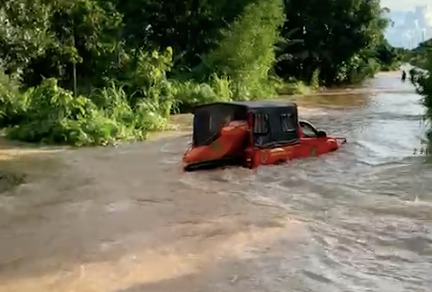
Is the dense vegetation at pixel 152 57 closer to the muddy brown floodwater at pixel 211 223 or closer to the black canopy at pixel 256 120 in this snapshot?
the muddy brown floodwater at pixel 211 223

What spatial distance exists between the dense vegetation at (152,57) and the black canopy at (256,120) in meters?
3.89

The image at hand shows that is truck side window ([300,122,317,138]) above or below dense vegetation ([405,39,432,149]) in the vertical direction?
below

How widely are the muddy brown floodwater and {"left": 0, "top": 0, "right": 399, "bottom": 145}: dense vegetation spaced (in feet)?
8.61

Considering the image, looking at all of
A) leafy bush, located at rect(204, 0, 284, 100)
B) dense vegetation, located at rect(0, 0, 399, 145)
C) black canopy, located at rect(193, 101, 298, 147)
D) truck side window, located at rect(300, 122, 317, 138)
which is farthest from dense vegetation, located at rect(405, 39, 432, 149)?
leafy bush, located at rect(204, 0, 284, 100)

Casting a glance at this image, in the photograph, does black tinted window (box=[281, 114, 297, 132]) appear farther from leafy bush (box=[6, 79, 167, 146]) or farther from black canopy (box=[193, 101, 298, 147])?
leafy bush (box=[6, 79, 167, 146])

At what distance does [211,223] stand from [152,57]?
1498 cm

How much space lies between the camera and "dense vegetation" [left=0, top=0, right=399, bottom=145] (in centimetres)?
1961

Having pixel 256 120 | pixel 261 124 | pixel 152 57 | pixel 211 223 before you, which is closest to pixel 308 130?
pixel 261 124

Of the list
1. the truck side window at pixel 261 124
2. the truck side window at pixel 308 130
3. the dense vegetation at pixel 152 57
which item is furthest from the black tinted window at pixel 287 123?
the dense vegetation at pixel 152 57

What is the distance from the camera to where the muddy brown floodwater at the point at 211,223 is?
8.68 m

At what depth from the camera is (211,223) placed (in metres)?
11.3

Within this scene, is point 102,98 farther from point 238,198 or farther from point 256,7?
point 256,7

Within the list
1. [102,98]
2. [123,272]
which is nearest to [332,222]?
[123,272]

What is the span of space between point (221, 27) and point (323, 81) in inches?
634
